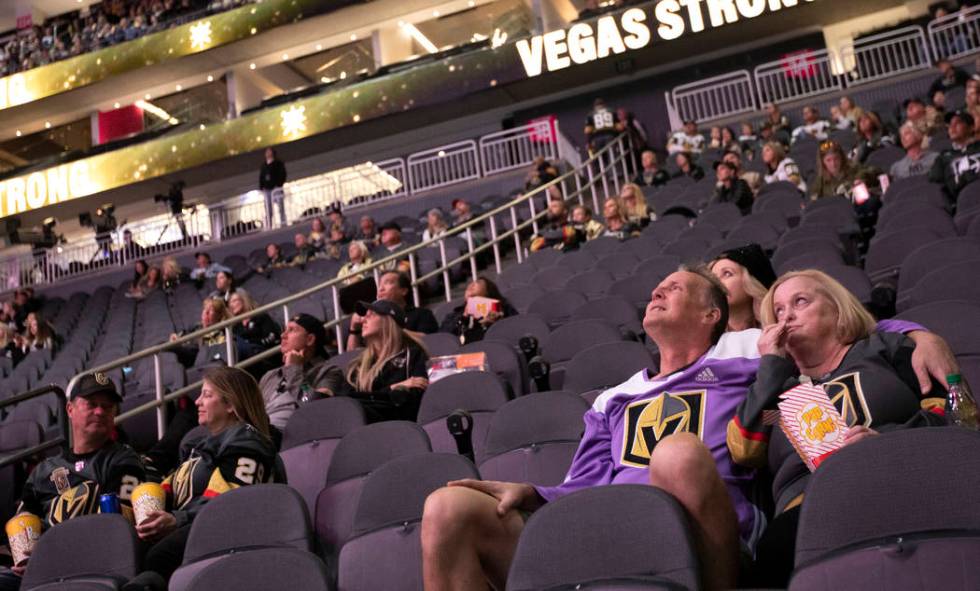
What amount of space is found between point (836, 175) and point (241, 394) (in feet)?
16.3

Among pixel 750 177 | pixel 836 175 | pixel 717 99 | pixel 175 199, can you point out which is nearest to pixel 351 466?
pixel 836 175

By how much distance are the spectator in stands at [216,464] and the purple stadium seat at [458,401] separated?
2.15ft

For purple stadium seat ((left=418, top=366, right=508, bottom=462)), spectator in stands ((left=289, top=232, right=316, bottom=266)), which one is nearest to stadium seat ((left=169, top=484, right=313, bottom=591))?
purple stadium seat ((left=418, top=366, right=508, bottom=462))

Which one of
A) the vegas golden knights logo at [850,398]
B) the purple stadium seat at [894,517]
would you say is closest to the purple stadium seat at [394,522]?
the vegas golden knights logo at [850,398]

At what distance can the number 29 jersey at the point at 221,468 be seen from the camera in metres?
3.37

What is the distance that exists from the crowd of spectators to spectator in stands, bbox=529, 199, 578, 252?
33.4ft

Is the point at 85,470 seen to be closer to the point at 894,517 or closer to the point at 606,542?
the point at 606,542

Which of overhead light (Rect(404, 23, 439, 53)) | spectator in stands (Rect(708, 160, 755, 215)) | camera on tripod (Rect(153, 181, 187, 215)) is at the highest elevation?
overhead light (Rect(404, 23, 439, 53))

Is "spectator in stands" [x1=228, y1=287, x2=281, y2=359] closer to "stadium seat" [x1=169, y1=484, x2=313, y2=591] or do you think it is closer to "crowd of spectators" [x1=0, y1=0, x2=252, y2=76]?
"stadium seat" [x1=169, y1=484, x2=313, y2=591]

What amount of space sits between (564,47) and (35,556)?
41.1 ft

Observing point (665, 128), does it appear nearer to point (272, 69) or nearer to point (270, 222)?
point (270, 222)

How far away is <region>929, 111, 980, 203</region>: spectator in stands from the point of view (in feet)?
19.9

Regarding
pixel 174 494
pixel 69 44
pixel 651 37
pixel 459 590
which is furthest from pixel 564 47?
pixel 459 590

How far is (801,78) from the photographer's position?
12.5m
